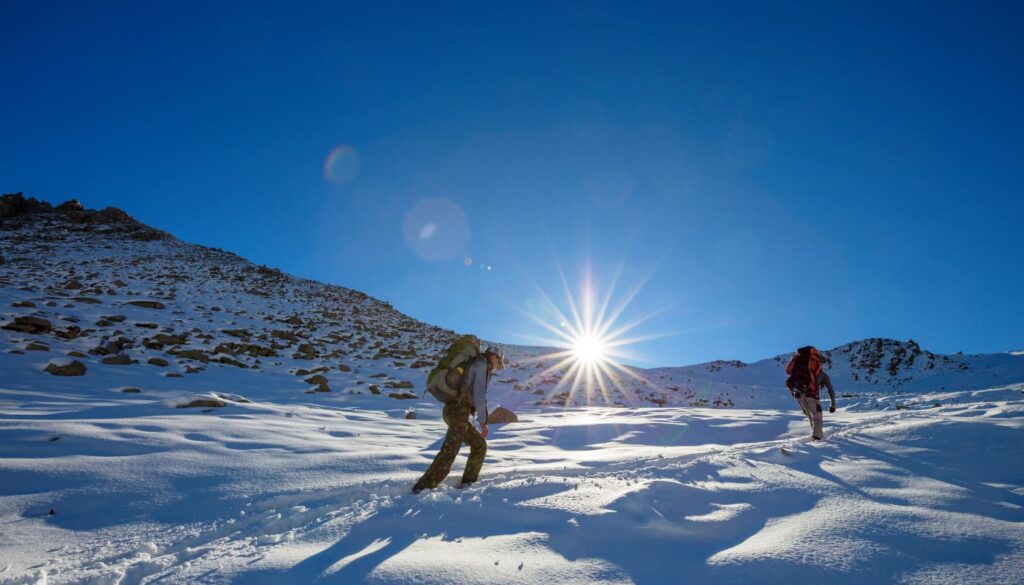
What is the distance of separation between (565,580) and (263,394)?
1196cm

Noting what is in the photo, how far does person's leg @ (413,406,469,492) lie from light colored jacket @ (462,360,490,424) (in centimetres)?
20

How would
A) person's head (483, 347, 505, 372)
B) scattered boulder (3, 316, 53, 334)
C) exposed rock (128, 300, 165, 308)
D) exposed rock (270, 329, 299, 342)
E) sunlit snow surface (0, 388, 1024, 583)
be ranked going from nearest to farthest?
sunlit snow surface (0, 388, 1024, 583) < person's head (483, 347, 505, 372) < scattered boulder (3, 316, 53, 334) < exposed rock (128, 300, 165, 308) < exposed rock (270, 329, 299, 342)

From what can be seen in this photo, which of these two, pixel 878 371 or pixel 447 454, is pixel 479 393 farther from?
pixel 878 371

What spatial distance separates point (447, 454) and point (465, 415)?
46cm

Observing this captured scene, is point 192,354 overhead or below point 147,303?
below

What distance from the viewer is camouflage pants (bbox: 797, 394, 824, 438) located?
7.62 meters

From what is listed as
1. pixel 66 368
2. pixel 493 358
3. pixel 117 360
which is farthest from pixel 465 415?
pixel 117 360

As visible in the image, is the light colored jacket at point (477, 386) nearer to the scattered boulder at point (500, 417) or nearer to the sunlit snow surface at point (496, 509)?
the sunlit snow surface at point (496, 509)

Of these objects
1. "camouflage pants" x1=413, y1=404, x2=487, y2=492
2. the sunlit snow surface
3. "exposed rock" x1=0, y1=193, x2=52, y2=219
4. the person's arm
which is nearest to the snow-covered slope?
the sunlit snow surface

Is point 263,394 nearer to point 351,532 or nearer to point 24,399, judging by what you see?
point 24,399

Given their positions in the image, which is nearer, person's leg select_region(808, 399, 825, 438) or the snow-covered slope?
the snow-covered slope

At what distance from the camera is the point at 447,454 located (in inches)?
193

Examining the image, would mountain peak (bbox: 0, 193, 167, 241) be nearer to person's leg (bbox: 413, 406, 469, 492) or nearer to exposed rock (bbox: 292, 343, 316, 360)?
exposed rock (bbox: 292, 343, 316, 360)

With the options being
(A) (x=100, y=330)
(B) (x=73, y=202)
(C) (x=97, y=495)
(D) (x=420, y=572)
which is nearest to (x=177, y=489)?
(C) (x=97, y=495)
